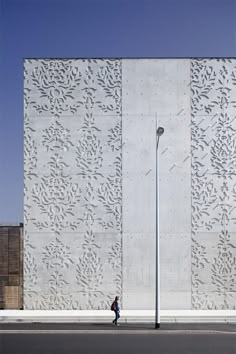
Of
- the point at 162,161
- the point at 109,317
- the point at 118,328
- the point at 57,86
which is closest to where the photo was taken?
the point at 118,328

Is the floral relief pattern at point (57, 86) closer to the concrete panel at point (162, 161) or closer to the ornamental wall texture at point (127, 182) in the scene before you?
the ornamental wall texture at point (127, 182)

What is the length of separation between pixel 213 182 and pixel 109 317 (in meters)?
7.77

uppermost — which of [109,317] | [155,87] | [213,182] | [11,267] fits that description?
[155,87]

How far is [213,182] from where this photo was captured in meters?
23.6

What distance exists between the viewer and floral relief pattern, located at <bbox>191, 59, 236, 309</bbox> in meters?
23.3

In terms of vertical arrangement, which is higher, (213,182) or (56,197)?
(213,182)

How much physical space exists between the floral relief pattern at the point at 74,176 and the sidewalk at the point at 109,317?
1492 mm

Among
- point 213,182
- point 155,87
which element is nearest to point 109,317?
point 213,182

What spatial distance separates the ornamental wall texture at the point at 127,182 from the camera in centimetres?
2330

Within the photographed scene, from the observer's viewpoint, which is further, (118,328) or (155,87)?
(155,87)

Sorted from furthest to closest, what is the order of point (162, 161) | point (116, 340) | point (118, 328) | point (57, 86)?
1. point (57, 86)
2. point (162, 161)
3. point (118, 328)
4. point (116, 340)

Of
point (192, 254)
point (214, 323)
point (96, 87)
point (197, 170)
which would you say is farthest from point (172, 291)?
point (96, 87)

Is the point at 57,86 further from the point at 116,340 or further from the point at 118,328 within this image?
the point at 116,340

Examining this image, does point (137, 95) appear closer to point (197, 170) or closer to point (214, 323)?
point (197, 170)
